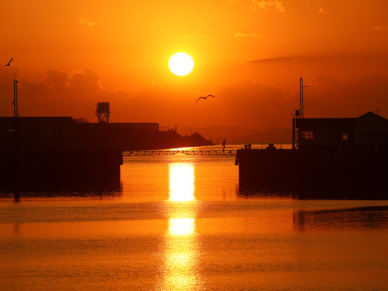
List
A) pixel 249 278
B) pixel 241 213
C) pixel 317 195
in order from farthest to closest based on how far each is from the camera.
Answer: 1. pixel 317 195
2. pixel 241 213
3. pixel 249 278

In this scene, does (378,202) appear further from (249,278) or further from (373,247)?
(249,278)

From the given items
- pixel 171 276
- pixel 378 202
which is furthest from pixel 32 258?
pixel 378 202

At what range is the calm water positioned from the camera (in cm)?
1516

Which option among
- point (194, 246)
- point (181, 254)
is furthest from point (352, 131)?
point (181, 254)

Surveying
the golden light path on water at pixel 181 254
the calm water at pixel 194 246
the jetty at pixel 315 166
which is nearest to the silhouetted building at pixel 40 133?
the jetty at pixel 315 166

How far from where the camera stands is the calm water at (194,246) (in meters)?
15.2

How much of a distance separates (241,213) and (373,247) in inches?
455

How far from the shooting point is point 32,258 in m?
18.2

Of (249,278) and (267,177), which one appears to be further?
(267,177)

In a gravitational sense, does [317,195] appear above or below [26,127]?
below

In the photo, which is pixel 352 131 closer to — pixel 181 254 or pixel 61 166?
pixel 61 166

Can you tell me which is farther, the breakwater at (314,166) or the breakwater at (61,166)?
the breakwater at (61,166)

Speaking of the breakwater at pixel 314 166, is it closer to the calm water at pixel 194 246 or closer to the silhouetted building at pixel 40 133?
the calm water at pixel 194 246

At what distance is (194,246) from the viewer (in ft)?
66.5
